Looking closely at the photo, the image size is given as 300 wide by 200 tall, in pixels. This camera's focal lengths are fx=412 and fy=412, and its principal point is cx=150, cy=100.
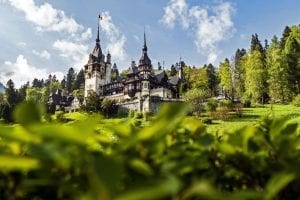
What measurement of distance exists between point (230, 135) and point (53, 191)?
573 mm

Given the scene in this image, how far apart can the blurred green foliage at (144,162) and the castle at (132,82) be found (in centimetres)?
6567

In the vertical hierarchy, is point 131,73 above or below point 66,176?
above

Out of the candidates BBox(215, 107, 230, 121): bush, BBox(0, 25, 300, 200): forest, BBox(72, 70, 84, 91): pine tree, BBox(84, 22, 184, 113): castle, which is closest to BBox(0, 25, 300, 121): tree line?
BBox(84, 22, 184, 113): castle

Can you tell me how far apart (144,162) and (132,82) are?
84972 mm

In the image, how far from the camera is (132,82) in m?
85.9

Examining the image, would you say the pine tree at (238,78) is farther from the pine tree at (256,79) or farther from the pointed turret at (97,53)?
the pointed turret at (97,53)

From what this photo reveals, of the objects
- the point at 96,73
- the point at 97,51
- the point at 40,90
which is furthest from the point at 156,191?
the point at 40,90

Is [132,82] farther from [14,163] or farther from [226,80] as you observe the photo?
[14,163]

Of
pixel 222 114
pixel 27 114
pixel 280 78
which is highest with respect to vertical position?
pixel 280 78

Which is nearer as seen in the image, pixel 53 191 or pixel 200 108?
pixel 53 191

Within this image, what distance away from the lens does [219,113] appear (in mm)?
50000

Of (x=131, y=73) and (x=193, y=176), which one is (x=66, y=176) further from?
(x=131, y=73)

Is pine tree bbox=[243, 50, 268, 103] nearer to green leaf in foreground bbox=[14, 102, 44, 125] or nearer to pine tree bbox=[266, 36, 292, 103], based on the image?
pine tree bbox=[266, 36, 292, 103]

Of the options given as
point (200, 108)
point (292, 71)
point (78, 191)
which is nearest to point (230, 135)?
point (78, 191)
